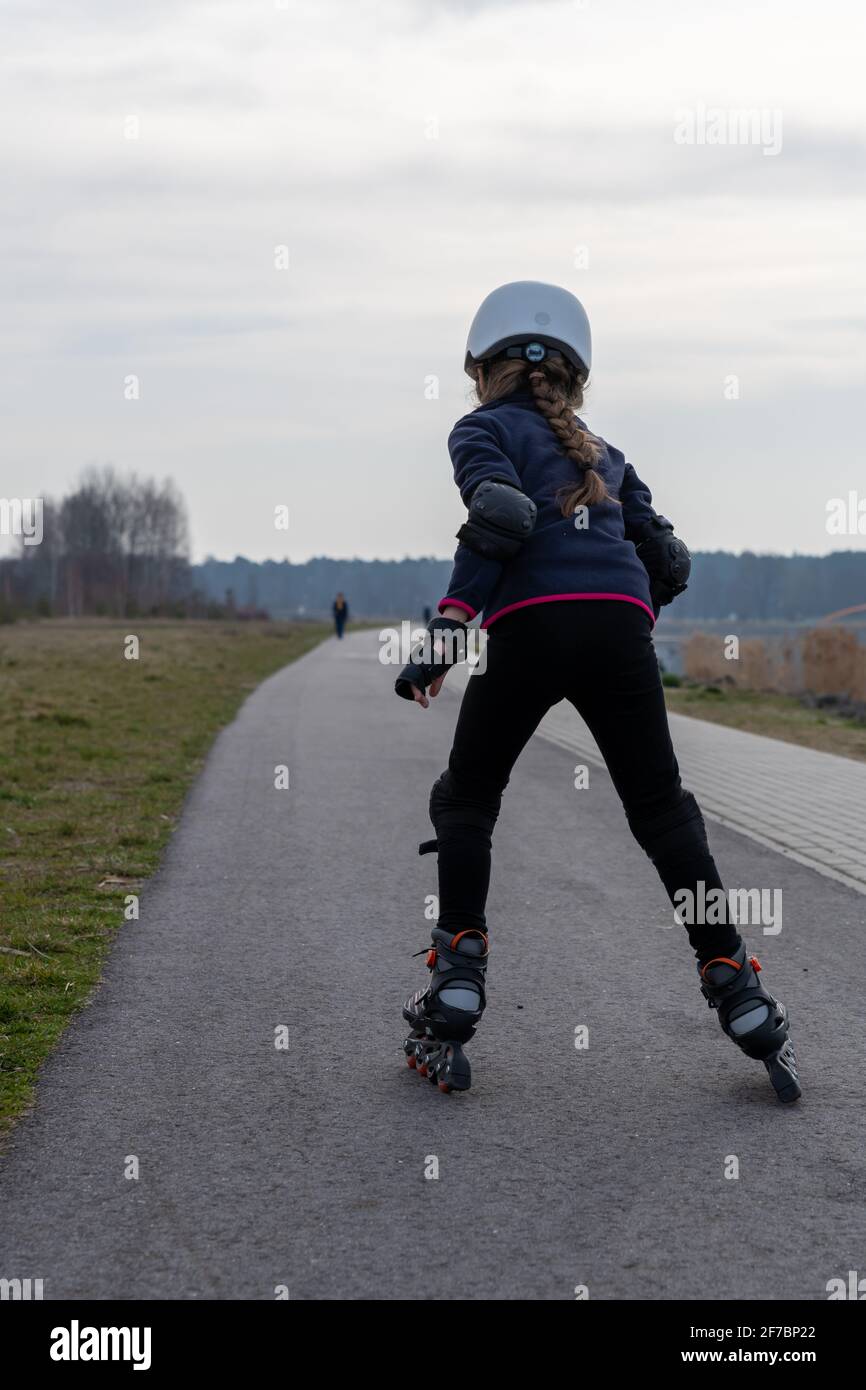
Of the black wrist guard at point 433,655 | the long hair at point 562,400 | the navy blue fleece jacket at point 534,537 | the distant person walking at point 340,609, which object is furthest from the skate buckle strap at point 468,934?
the distant person walking at point 340,609

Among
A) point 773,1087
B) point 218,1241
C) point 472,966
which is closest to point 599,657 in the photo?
point 472,966

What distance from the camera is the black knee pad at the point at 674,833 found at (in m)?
Result: 3.69

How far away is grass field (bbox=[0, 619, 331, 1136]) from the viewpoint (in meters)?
4.55

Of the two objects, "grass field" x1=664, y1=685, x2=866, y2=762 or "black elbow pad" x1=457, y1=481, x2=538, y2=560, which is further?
"grass field" x1=664, y1=685, x2=866, y2=762

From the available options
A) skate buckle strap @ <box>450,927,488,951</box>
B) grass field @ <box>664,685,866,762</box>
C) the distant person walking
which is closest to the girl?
skate buckle strap @ <box>450,927,488,951</box>

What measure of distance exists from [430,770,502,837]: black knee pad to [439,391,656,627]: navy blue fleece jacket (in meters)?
0.46

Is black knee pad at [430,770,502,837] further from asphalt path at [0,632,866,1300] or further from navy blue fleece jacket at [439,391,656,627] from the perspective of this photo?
asphalt path at [0,632,866,1300]

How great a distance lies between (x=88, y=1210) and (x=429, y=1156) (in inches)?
30.6

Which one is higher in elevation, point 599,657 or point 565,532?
point 565,532

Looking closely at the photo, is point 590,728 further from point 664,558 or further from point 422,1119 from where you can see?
point 422,1119

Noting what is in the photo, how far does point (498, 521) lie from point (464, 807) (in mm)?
801

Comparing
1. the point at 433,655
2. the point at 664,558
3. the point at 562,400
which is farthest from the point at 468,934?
the point at 562,400

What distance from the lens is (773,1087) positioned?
143 inches
